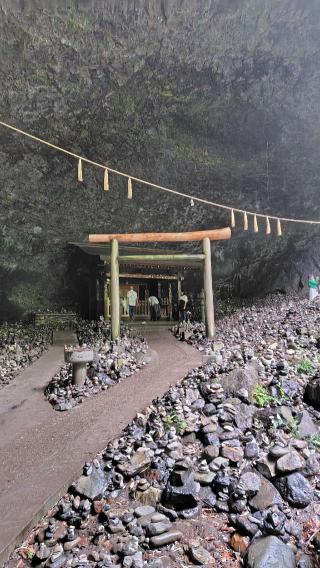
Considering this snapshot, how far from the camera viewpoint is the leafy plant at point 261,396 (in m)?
5.35

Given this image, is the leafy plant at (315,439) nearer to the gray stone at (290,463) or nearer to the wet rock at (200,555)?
the gray stone at (290,463)

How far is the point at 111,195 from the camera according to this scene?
1522cm

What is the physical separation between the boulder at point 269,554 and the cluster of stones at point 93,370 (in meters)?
4.41

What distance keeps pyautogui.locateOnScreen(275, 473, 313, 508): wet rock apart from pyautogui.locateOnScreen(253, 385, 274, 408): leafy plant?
1430 mm

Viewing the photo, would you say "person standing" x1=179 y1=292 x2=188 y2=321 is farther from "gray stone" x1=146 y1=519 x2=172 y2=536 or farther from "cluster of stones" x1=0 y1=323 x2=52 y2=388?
"gray stone" x1=146 y1=519 x2=172 y2=536

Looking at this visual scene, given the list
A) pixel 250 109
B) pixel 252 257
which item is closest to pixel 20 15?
pixel 250 109

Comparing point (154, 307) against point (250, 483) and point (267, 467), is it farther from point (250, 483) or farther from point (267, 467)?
point (250, 483)

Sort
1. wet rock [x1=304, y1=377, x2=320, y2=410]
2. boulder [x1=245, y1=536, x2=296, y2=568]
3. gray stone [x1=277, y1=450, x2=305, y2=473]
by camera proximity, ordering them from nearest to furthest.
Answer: boulder [x1=245, y1=536, x2=296, y2=568]
gray stone [x1=277, y1=450, x2=305, y2=473]
wet rock [x1=304, y1=377, x2=320, y2=410]

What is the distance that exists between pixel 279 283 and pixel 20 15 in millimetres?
17626

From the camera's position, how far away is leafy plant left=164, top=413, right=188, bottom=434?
16.0ft

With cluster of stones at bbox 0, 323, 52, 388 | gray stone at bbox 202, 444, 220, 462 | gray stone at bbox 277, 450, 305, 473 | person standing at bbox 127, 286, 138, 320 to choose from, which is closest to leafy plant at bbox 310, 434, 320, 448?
gray stone at bbox 277, 450, 305, 473

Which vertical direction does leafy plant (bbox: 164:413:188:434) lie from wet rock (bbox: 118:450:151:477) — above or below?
above

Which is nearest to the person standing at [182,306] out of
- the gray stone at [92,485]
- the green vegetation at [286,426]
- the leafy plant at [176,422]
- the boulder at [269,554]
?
the leafy plant at [176,422]

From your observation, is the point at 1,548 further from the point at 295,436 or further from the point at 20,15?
the point at 20,15
